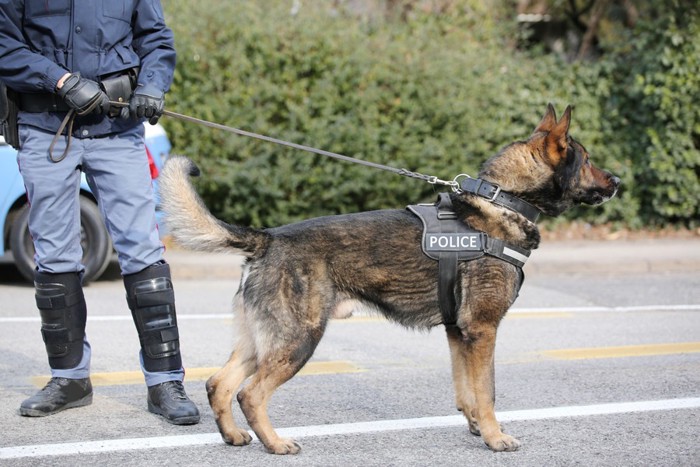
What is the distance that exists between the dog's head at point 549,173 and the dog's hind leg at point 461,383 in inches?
29.1

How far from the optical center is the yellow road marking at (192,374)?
5.57 metres

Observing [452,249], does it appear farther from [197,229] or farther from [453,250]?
[197,229]

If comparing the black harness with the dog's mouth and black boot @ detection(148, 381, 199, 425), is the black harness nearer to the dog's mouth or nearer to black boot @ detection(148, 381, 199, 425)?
the dog's mouth

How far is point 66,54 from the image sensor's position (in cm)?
469

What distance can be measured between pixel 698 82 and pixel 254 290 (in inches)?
360

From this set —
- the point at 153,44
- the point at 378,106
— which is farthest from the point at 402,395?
the point at 378,106

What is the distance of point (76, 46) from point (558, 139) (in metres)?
2.34

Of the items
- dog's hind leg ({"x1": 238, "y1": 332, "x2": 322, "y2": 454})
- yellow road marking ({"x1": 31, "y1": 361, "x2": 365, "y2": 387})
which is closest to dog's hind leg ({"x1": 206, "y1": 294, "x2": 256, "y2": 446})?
dog's hind leg ({"x1": 238, "y1": 332, "x2": 322, "y2": 454})

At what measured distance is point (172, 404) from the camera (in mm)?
4723

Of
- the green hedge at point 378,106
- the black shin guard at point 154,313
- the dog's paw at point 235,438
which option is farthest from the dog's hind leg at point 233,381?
the green hedge at point 378,106

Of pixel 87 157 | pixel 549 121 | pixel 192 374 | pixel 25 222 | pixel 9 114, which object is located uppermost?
pixel 9 114

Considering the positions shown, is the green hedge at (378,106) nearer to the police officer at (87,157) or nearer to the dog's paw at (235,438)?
the police officer at (87,157)

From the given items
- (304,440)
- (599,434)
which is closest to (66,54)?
(304,440)

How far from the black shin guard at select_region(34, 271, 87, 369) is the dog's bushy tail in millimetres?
797
